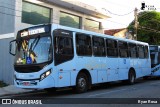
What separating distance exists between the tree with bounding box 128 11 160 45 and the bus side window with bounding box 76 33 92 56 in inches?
1265

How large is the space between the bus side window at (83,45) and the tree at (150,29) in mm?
32125

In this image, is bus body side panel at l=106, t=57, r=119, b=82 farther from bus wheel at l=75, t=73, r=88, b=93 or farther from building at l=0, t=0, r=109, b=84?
building at l=0, t=0, r=109, b=84

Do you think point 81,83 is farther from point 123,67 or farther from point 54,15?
point 54,15

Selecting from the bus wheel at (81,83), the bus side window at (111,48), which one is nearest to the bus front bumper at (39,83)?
the bus wheel at (81,83)

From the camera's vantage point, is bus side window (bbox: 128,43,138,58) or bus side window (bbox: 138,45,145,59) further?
bus side window (bbox: 138,45,145,59)

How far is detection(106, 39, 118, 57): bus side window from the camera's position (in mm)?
17334

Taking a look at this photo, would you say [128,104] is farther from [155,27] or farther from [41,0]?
[155,27]

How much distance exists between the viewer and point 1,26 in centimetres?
2216

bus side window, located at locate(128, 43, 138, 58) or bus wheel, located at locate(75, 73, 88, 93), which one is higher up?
bus side window, located at locate(128, 43, 138, 58)

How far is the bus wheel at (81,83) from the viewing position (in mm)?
14466

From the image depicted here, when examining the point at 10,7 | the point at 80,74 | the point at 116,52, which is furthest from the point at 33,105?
the point at 10,7

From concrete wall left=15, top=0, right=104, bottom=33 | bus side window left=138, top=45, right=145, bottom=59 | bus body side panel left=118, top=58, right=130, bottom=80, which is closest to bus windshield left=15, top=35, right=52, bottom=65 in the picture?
bus body side panel left=118, top=58, right=130, bottom=80

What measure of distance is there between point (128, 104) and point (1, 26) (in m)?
14.3

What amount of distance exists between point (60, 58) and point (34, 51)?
1198 millimetres
